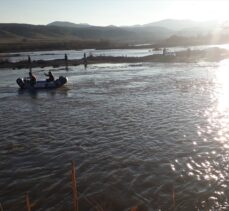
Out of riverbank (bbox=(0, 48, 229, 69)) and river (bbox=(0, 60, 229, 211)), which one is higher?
river (bbox=(0, 60, 229, 211))

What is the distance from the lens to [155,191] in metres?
10.2

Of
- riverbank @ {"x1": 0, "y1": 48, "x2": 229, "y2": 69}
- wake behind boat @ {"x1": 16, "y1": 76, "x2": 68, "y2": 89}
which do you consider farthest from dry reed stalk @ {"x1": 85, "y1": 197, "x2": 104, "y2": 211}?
riverbank @ {"x1": 0, "y1": 48, "x2": 229, "y2": 69}

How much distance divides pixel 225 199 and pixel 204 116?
29.8 feet

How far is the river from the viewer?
32.7 ft

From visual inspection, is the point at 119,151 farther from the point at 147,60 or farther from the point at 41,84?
the point at 147,60

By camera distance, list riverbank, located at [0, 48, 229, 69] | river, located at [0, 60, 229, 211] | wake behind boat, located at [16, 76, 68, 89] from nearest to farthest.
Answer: river, located at [0, 60, 229, 211] → wake behind boat, located at [16, 76, 68, 89] → riverbank, located at [0, 48, 229, 69]

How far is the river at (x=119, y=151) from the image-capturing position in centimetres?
995

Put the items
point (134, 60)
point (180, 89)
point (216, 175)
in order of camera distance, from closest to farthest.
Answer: point (216, 175) < point (180, 89) < point (134, 60)

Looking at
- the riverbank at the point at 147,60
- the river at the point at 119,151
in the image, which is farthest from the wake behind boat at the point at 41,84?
the riverbank at the point at 147,60

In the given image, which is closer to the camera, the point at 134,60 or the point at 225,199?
the point at 225,199

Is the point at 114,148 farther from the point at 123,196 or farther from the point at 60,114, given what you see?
the point at 60,114

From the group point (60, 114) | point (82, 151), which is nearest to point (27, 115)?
point (60, 114)

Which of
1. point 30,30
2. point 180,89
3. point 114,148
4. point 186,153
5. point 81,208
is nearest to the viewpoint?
point 81,208

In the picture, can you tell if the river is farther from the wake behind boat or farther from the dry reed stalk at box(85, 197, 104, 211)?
the wake behind boat
